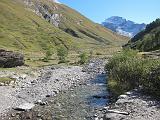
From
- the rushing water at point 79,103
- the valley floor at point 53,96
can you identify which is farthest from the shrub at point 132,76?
the rushing water at point 79,103

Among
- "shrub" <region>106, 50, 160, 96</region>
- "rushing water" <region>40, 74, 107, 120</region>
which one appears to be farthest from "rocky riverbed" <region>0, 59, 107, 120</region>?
"shrub" <region>106, 50, 160, 96</region>

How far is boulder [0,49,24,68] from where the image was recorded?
96.2 meters

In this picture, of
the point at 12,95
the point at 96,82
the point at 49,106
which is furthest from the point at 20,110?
the point at 96,82

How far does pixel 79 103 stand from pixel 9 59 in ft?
156

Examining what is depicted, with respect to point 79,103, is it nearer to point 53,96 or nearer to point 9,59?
point 53,96

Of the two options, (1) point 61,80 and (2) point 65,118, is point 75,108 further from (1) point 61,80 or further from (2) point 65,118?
(1) point 61,80

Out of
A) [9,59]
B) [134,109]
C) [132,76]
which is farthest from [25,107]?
[9,59]

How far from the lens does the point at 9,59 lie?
97562mm

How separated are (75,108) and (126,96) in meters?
7.44

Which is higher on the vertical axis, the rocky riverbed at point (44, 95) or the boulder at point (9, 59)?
the boulder at point (9, 59)

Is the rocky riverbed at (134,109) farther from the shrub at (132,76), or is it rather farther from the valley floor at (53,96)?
the shrub at (132,76)

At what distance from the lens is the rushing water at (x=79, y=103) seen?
154 feet

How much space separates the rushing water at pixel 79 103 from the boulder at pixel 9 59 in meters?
32.0

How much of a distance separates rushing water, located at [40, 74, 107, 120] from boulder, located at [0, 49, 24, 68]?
32.0m
